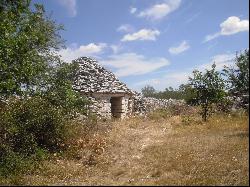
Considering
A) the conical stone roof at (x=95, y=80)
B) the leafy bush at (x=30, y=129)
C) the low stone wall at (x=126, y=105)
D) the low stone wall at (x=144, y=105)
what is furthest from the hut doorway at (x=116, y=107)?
the leafy bush at (x=30, y=129)

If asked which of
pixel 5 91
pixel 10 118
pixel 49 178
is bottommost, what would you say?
pixel 49 178

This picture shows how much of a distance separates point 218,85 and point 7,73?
1389cm

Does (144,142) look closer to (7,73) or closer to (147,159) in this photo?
(147,159)

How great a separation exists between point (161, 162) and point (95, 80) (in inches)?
577

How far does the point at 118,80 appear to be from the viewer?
2644 cm

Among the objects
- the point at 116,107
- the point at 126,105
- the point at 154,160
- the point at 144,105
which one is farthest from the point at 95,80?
the point at 154,160

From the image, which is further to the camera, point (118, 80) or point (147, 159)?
point (118, 80)

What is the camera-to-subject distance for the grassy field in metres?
8.80

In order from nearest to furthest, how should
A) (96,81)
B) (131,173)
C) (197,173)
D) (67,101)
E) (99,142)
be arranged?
(197,173) → (131,173) → (99,142) → (67,101) → (96,81)

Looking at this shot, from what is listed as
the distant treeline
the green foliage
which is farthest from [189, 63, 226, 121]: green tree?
the green foliage

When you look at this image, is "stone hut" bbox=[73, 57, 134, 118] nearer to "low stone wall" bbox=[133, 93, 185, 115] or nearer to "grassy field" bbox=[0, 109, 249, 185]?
"low stone wall" bbox=[133, 93, 185, 115]

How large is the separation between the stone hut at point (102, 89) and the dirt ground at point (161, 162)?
840 centimetres

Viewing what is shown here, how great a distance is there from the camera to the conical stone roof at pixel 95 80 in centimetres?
2349

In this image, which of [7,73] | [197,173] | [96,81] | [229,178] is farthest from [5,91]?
[96,81]
